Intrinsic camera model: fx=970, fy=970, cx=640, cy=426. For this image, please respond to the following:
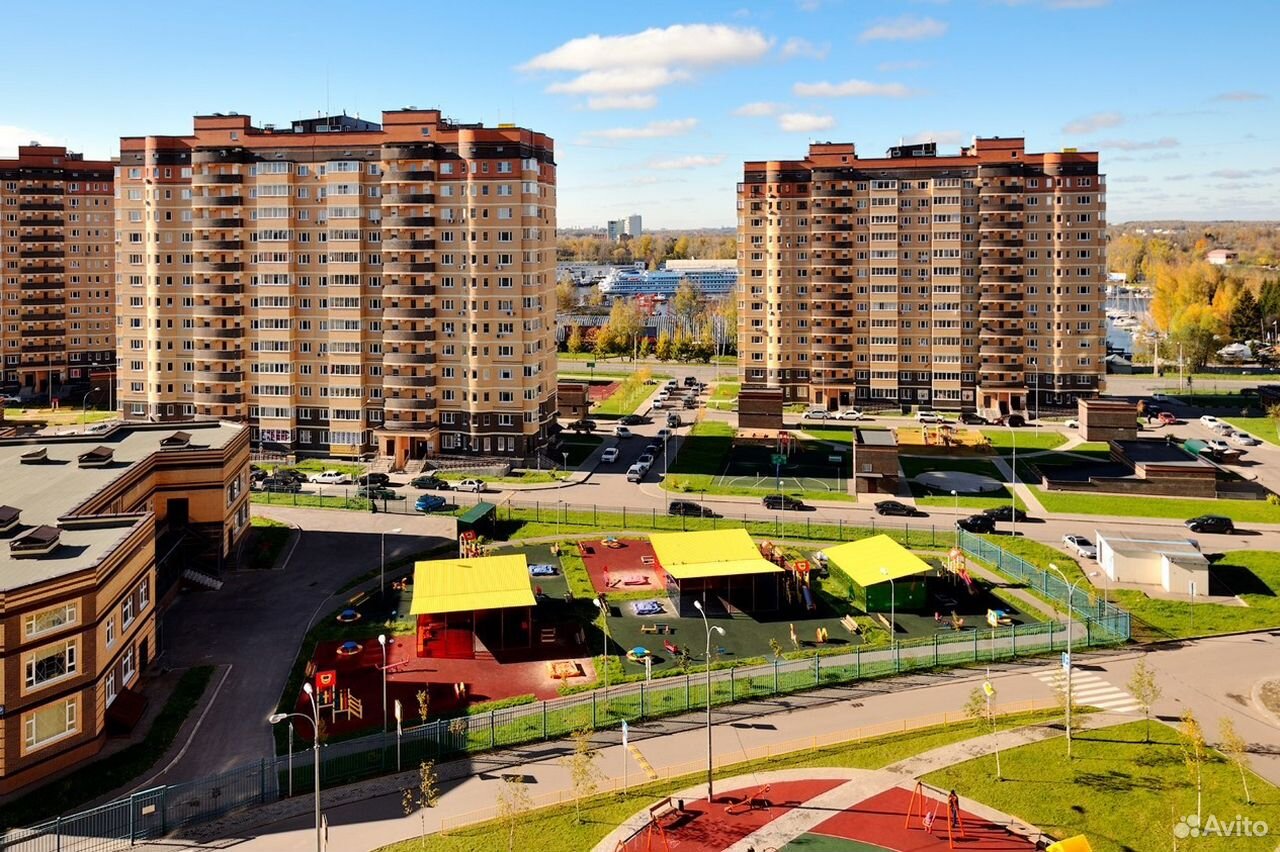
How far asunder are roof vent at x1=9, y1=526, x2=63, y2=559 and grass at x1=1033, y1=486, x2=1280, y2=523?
243ft

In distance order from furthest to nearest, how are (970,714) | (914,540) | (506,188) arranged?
(506,188) → (914,540) → (970,714)

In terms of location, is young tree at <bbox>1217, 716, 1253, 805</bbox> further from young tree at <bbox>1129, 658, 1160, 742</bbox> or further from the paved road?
young tree at <bbox>1129, 658, 1160, 742</bbox>

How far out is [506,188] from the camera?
97.4 m

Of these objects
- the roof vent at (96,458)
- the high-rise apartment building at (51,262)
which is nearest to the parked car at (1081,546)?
the roof vent at (96,458)

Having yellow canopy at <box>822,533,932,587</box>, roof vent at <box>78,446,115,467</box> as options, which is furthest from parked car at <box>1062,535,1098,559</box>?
roof vent at <box>78,446,115,467</box>

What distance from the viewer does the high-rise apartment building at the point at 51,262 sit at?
475ft

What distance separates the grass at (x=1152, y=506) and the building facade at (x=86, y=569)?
6913cm

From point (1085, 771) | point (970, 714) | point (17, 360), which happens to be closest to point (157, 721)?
point (970, 714)

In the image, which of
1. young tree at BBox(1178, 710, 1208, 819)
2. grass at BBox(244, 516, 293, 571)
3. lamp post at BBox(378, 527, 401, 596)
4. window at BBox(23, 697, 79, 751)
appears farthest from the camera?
grass at BBox(244, 516, 293, 571)

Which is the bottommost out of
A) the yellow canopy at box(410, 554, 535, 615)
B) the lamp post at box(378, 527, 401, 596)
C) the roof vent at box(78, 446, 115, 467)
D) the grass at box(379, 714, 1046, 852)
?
the grass at box(379, 714, 1046, 852)

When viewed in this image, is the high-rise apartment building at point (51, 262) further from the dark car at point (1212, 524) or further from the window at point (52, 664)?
the dark car at point (1212, 524)

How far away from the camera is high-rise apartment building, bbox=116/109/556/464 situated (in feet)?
324

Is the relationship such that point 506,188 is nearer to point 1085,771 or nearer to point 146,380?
point 146,380

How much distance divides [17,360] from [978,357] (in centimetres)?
14015
